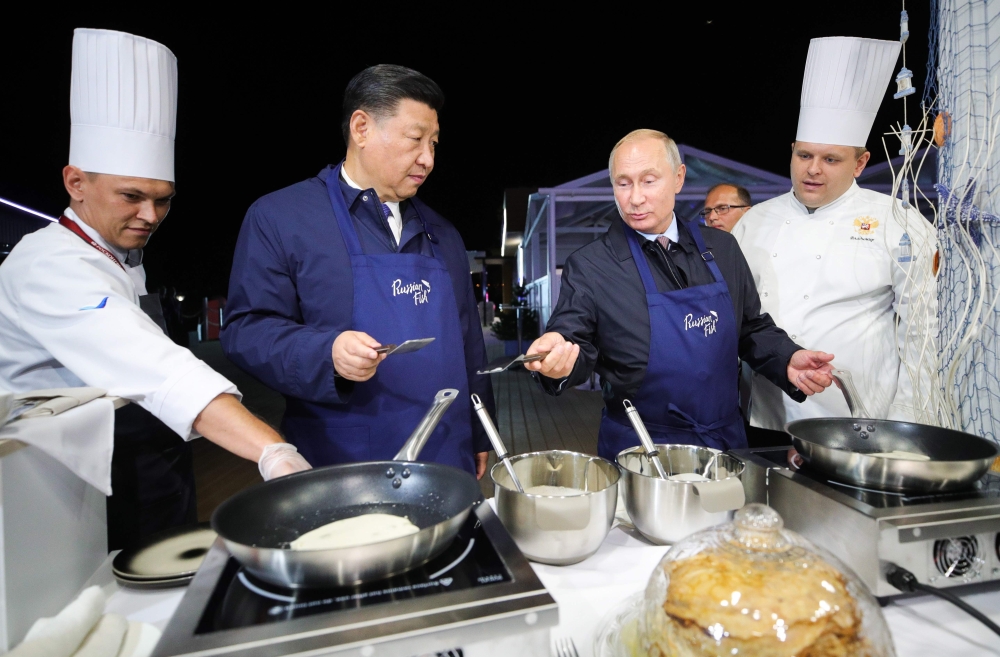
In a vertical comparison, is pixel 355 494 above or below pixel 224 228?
below

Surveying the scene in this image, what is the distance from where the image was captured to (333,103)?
702cm

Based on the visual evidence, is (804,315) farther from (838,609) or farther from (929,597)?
(838,609)

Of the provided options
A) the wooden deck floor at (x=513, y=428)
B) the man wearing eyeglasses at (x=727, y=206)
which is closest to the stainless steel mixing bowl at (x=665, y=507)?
the wooden deck floor at (x=513, y=428)

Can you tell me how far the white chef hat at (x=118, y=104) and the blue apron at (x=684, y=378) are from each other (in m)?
1.48

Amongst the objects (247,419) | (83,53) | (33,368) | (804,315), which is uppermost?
(83,53)

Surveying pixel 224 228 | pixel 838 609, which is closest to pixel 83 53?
pixel 838 609

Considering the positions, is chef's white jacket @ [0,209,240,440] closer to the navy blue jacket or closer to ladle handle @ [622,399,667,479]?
the navy blue jacket

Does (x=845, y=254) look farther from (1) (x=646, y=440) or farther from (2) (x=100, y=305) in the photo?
(2) (x=100, y=305)

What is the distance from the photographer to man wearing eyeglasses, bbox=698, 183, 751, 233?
3.52 metres

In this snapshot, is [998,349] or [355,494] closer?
[355,494]

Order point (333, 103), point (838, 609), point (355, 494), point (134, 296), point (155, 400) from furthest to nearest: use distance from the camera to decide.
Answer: point (333, 103) < point (134, 296) < point (155, 400) < point (355, 494) < point (838, 609)

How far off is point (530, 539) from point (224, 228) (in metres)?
18.8

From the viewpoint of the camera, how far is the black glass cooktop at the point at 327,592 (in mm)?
622

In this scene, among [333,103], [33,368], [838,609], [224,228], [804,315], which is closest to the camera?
[838,609]
